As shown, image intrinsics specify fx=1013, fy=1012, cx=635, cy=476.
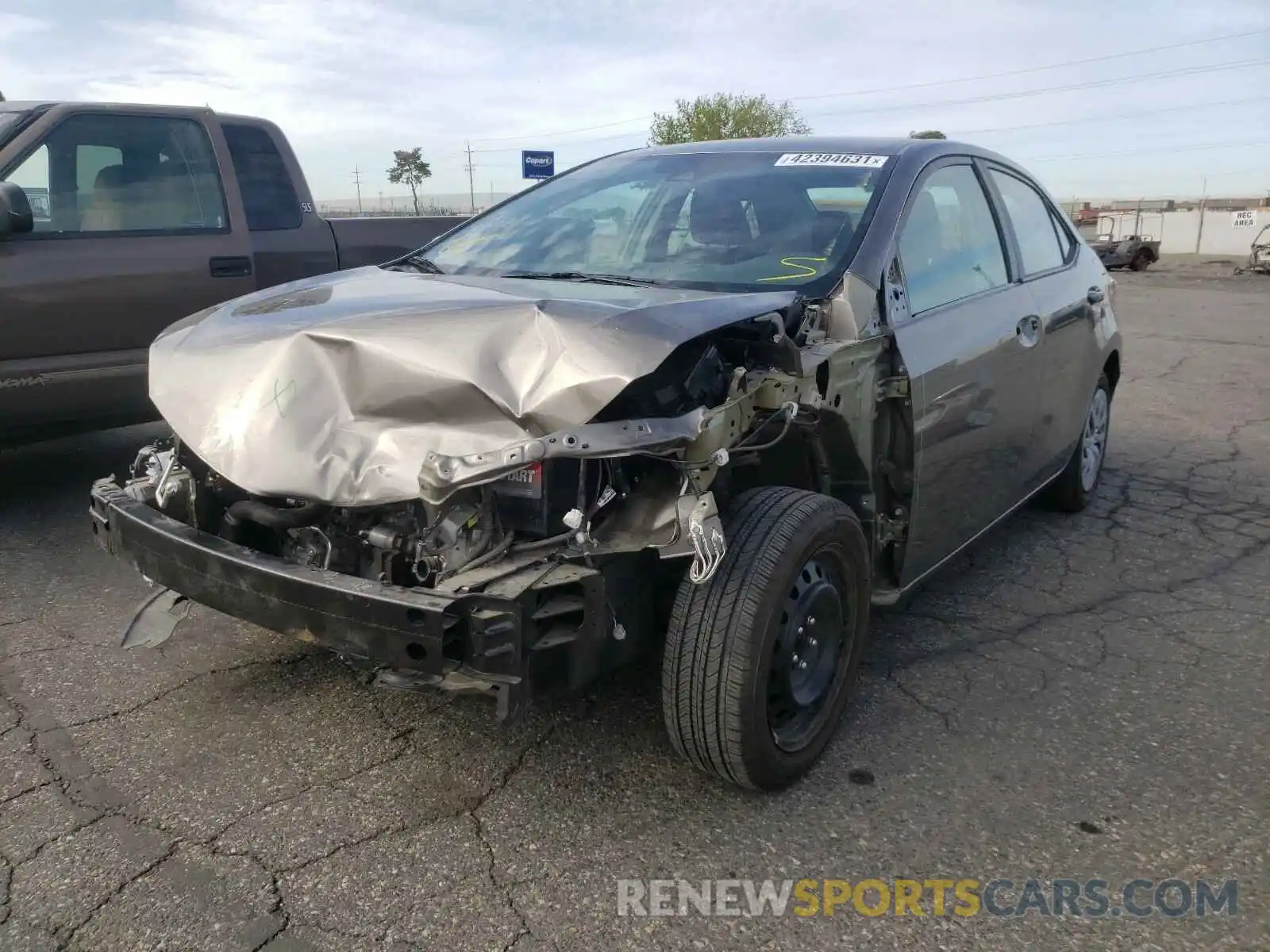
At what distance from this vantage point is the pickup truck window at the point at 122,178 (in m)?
4.74

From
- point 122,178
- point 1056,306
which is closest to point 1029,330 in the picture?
point 1056,306

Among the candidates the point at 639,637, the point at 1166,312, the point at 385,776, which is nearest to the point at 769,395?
the point at 639,637

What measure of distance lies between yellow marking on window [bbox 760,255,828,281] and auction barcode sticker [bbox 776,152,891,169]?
0.54m

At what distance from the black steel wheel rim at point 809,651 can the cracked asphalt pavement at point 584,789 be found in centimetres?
18

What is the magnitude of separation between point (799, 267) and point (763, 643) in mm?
1271

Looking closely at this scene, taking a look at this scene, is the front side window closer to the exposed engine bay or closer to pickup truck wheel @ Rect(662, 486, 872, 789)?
the exposed engine bay

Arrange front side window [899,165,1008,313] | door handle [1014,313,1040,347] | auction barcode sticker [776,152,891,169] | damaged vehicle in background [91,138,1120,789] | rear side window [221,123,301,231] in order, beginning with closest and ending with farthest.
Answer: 1. damaged vehicle in background [91,138,1120,789]
2. front side window [899,165,1008,313]
3. auction barcode sticker [776,152,891,169]
4. door handle [1014,313,1040,347]
5. rear side window [221,123,301,231]

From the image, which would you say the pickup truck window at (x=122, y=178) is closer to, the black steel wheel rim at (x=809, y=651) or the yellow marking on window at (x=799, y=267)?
→ the yellow marking on window at (x=799, y=267)

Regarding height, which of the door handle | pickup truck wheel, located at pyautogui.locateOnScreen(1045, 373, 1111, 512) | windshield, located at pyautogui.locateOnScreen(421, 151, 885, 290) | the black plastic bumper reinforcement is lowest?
pickup truck wheel, located at pyautogui.locateOnScreen(1045, 373, 1111, 512)

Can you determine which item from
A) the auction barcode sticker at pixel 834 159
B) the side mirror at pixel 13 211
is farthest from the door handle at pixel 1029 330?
the side mirror at pixel 13 211

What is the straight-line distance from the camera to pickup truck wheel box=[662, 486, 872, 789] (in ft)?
7.98

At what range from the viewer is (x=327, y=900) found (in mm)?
2258

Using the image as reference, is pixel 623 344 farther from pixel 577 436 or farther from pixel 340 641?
pixel 340 641

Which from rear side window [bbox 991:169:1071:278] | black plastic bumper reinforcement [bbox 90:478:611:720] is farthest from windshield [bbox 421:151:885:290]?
black plastic bumper reinforcement [bbox 90:478:611:720]
